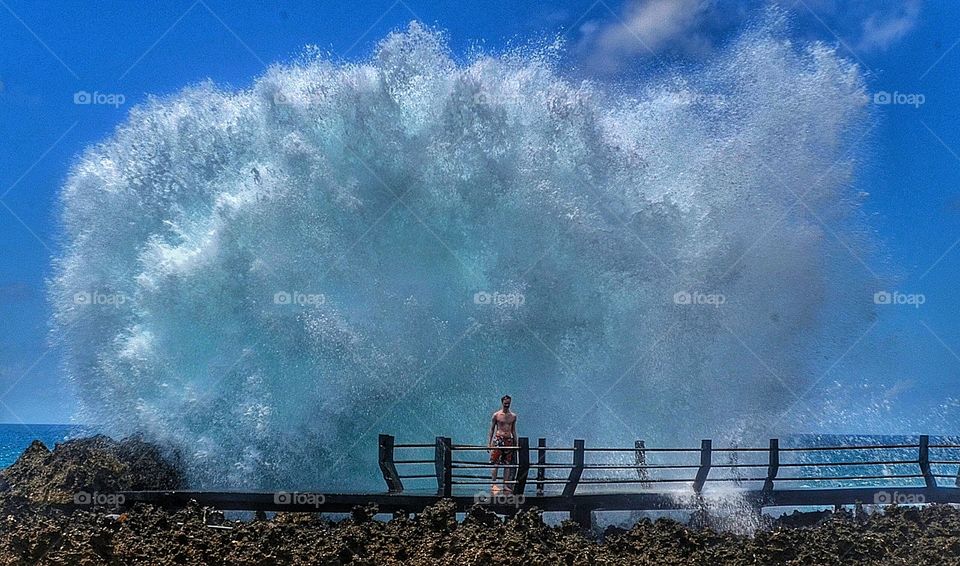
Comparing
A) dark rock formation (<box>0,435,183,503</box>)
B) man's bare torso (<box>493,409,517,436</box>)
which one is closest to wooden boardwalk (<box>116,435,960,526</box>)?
man's bare torso (<box>493,409,517,436</box>)

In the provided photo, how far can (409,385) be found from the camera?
1809cm

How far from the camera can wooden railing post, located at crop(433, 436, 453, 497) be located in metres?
11.1

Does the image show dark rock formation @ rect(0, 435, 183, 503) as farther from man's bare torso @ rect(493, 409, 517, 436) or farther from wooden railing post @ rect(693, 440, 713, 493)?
wooden railing post @ rect(693, 440, 713, 493)

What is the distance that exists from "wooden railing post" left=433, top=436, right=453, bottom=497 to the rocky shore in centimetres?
74

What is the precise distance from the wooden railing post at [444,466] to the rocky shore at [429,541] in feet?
2.43

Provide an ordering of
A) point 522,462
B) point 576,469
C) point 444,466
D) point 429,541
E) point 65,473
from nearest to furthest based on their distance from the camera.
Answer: point 429,541
point 444,466
point 522,462
point 576,469
point 65,473

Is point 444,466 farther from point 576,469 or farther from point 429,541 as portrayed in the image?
point 576,469

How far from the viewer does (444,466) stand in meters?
11.2

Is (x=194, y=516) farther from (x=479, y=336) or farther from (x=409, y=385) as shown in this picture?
(x=479, y=336)

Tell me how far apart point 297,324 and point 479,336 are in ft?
14.1

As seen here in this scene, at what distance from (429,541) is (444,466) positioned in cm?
155

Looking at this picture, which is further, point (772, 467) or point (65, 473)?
point (772, 467)

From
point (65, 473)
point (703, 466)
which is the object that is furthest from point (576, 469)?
point (65, 473)

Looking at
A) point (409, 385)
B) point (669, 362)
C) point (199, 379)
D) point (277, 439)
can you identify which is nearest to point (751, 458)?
point (669, 362)
